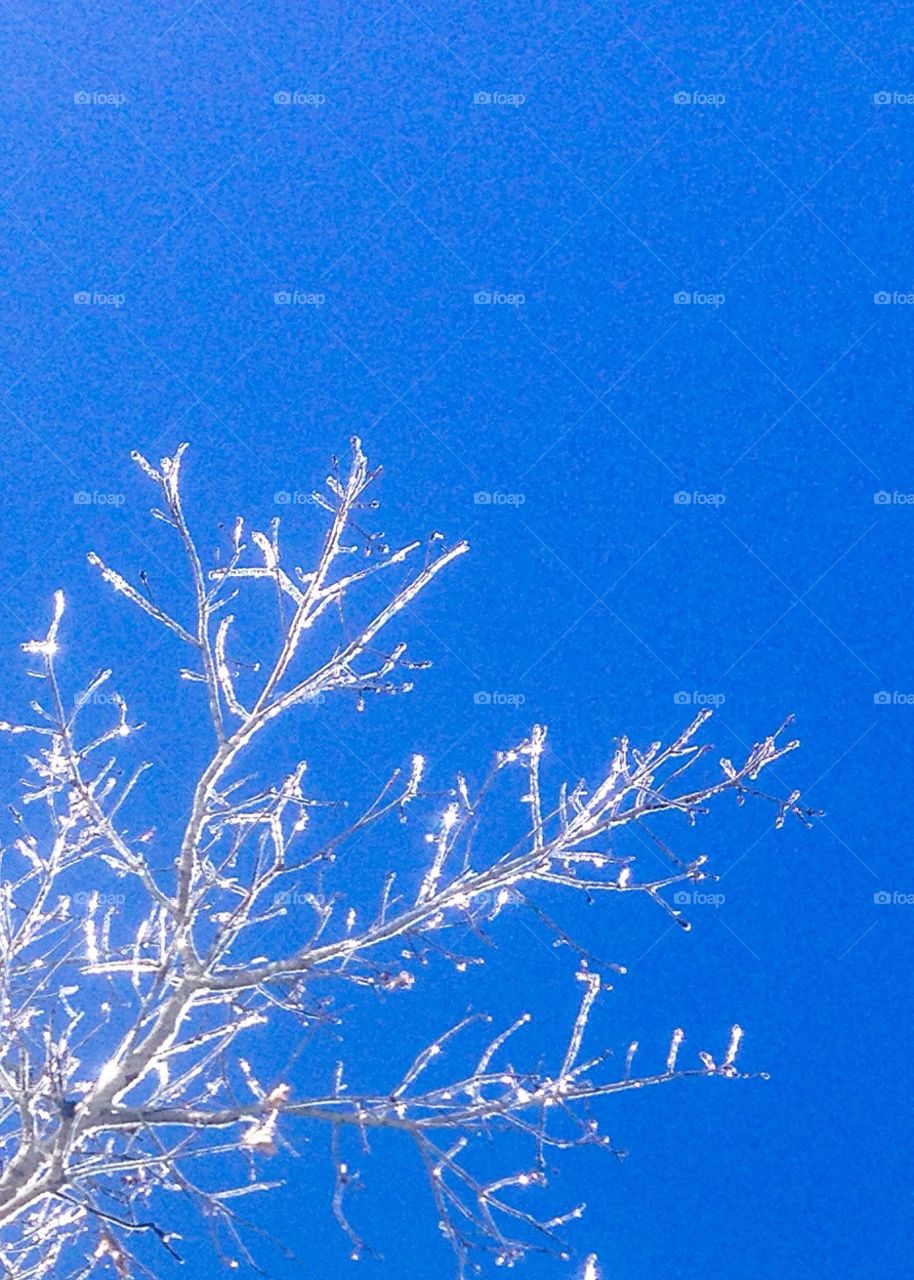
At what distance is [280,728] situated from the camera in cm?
611

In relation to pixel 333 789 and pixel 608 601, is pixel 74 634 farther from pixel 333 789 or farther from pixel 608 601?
pixel 608 601

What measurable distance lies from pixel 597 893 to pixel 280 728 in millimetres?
1853

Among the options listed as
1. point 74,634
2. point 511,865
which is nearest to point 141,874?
point 511,865
